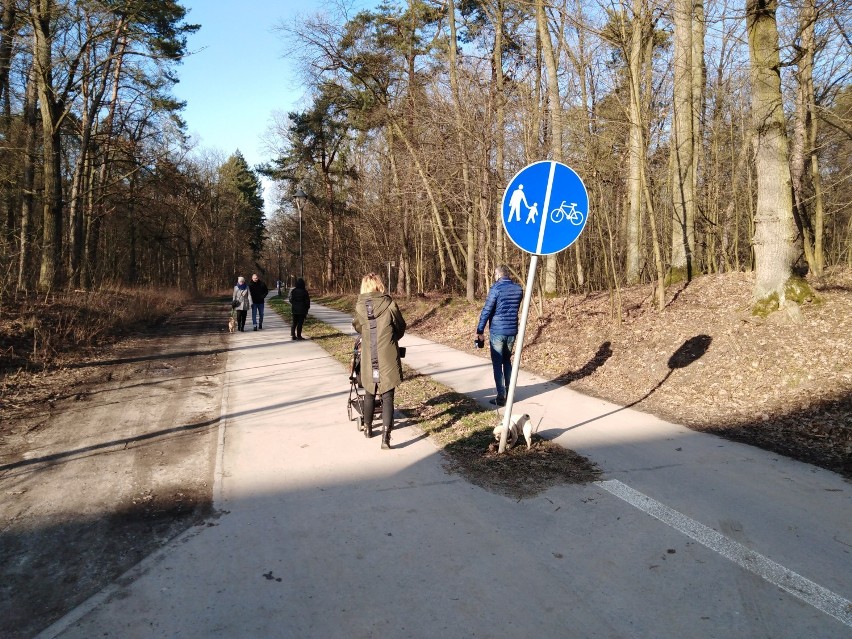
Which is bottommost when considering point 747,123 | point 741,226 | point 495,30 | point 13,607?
point 13,607

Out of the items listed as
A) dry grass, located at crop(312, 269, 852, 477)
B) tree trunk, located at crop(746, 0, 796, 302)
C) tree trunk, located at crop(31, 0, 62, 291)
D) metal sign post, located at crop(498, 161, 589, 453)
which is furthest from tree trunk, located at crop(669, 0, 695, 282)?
tree trunk, located at crop(31, 0, 62, 291)

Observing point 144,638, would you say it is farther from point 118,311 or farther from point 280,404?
point 118,311

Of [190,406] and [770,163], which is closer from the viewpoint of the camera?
[190,406]

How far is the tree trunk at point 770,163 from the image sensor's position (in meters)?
8.07

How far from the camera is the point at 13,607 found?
9.76 feet

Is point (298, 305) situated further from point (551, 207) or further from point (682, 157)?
point (551, 207)

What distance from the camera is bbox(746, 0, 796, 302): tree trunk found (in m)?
8.07

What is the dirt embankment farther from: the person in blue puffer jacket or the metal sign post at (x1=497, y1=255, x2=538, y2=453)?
the person in blue puffer jacket

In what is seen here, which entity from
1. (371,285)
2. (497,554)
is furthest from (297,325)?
(497,554)

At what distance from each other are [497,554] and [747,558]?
1.56m

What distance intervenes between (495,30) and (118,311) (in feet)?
46.1

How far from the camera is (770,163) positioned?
26.8ft

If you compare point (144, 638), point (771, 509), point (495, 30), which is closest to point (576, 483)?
point (771, 509)

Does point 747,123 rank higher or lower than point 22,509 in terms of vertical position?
higher
